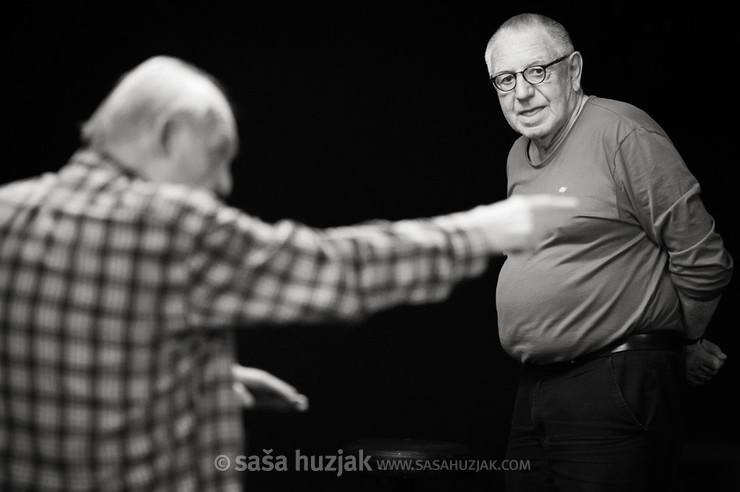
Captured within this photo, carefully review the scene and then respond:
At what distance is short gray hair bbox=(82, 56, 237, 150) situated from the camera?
1.45 metres

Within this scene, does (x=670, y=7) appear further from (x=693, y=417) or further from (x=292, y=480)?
(x=292, y=480)

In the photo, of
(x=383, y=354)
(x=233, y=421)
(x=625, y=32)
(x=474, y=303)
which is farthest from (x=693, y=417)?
(x=233, y=421)

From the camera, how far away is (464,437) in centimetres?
416

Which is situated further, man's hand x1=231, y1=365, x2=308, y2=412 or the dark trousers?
the dark trousers

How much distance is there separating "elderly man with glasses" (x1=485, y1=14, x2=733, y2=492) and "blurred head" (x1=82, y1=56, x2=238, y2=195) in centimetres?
127

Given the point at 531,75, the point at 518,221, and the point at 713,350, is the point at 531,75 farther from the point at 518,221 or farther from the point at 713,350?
the point at 518,221

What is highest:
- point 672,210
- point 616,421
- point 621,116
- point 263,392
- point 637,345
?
point 621,116

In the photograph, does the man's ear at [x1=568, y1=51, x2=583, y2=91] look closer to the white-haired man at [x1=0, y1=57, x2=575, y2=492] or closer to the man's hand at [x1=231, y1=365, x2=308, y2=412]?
the white-haired man at [x1=0, y1=57, x2=575, y2=492]

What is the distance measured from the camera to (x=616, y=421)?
242 cm

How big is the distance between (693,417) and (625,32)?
5.36ft

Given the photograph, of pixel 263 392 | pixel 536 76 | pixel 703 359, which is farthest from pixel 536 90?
pixel 263 392

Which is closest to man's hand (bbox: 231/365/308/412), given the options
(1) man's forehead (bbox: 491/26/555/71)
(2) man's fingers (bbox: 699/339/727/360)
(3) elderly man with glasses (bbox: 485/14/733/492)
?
(3) elderly man with glasses (bbox: 485/14/733/492)

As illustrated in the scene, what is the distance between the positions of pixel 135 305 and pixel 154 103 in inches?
12.1

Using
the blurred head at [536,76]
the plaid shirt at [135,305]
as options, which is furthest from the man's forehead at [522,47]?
the plaid shirt at [135,305]
